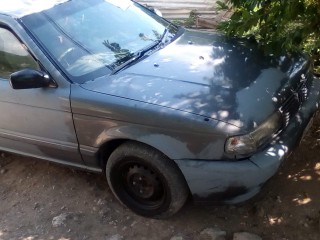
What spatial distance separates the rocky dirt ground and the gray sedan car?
19 centimetres

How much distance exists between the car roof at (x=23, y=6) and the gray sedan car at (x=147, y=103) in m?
0.02

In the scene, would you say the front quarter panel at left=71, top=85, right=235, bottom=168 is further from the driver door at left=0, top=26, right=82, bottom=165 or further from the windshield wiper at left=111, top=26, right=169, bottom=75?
the windshield wiper at left=111, top=26, right=169, bottom=75

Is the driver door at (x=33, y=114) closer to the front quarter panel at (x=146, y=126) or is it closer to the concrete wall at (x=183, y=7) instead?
the front quarter panel at (x=146, y=126)

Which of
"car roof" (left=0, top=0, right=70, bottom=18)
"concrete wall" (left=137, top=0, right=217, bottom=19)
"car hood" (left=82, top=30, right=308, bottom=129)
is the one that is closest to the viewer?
"car hood" (left=82, top=30, right=308, bottom=129)

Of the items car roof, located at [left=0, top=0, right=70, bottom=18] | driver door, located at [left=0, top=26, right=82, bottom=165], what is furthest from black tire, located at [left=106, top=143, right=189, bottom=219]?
car roof, located at [left=0, top=0, right=70, bottom=18]

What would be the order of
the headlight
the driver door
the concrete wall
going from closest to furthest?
the headlight → the driver door → the concrete wall

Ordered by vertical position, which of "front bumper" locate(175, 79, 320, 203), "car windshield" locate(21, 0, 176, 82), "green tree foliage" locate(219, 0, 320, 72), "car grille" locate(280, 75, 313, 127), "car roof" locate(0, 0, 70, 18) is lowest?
"front bumper" locate(175, 79, 320, 203)

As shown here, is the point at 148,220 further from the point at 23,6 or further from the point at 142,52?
the point at 23,6

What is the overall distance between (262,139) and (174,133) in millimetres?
610

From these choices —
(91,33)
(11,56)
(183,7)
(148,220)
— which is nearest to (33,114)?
(11,56)

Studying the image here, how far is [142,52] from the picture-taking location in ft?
12.0

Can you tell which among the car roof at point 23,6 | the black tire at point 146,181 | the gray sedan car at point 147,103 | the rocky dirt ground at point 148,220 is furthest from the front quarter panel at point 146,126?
the car roof at point 23,6

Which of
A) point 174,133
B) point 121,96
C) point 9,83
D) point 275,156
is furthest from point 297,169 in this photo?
point 9,83

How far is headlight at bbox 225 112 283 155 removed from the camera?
2.81 metres
